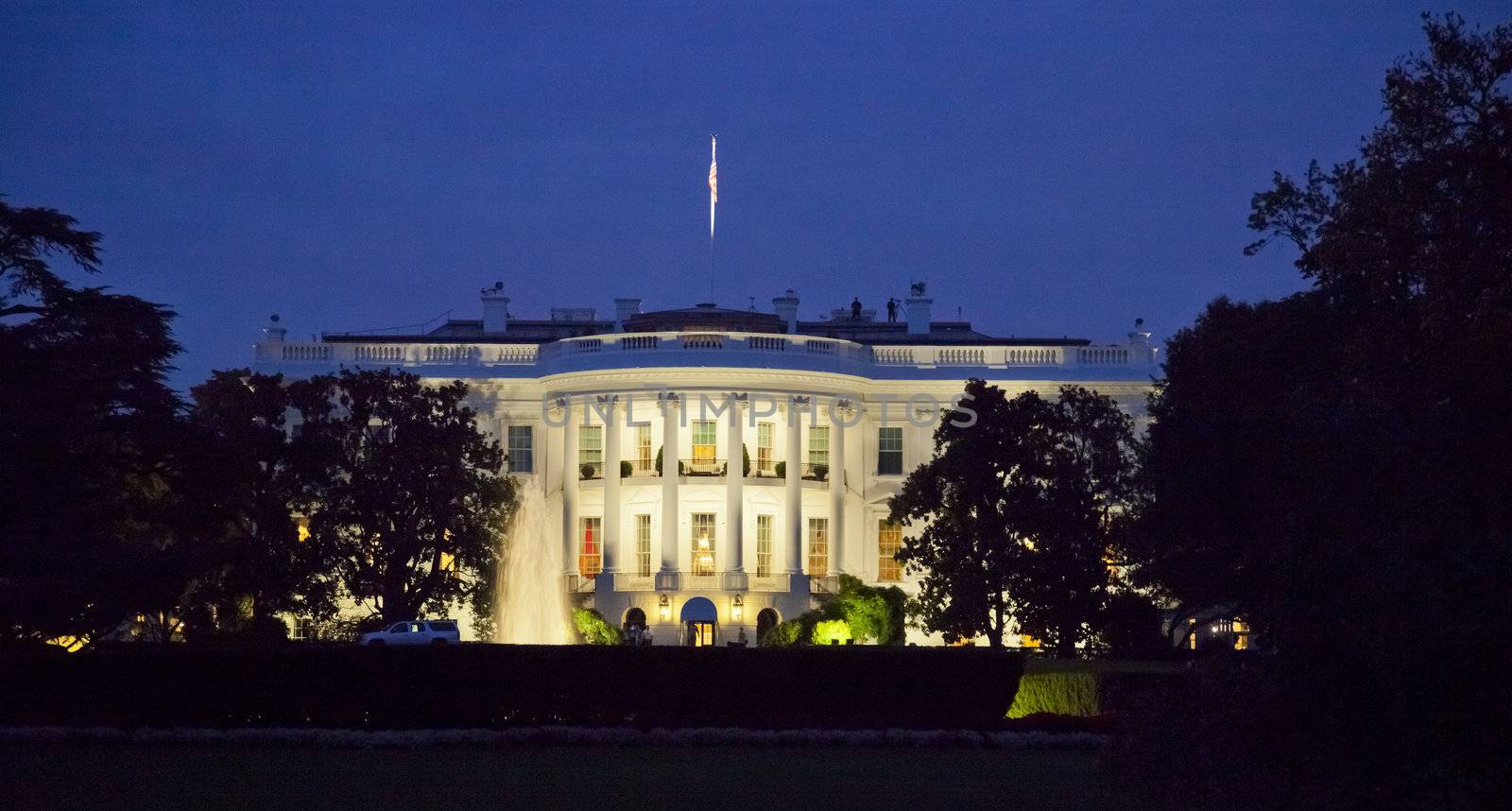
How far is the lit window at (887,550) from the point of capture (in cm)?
5966

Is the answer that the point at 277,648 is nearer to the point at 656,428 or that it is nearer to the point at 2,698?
the point at 2,698

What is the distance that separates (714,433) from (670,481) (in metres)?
2.83

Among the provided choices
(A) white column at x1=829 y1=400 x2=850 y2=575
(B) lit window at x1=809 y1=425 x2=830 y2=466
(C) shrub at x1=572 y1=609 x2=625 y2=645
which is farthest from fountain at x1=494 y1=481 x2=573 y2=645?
(B) lit window at x1=809 y1=425 x2=830 y2=466

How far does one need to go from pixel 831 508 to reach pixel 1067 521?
49.9ft

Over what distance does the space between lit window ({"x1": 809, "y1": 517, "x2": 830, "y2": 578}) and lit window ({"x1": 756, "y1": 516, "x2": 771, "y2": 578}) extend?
153 centimetres

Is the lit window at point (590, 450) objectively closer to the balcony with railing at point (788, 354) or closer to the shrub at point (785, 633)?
the balcony with railing at point (788, 354)

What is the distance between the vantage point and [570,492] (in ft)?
189

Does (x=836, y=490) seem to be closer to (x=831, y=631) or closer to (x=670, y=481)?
(x=670, y=481)

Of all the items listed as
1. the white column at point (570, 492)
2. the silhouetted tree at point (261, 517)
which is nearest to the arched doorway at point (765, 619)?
the white column at point (570, 492)

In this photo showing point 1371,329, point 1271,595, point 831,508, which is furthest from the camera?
point 831,508

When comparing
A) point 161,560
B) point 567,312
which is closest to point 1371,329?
point 161,560

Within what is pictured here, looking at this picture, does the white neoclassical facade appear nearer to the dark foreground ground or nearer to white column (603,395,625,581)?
white column (603,395,625,581)

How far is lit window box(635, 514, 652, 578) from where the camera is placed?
57.6 meters

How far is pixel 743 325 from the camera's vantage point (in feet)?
204
